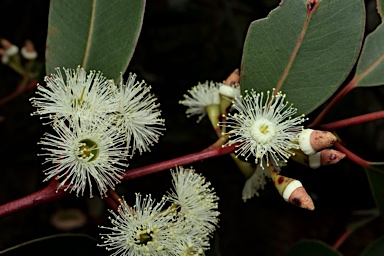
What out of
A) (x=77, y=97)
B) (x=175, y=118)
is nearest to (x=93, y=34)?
(x=77, y=97)

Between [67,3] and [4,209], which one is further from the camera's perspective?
[67,3]

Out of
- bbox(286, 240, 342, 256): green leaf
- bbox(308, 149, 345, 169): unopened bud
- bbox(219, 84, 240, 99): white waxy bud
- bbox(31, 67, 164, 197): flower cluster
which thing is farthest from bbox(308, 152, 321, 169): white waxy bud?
bbox(286, 240, 342, 256): green leaf

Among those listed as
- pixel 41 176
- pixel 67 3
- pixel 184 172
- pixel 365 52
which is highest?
pixel 41 176

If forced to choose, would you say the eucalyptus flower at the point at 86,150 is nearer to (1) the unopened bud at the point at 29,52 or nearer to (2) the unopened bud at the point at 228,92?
(2) the unopened bud at the point at 228,92

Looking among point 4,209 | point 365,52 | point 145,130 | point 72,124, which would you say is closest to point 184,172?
point 145,130

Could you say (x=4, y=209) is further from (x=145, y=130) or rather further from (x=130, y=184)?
(x=130, y=184)

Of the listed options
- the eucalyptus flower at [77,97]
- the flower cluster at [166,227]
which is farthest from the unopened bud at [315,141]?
the eucalyptus flower at [77,97]

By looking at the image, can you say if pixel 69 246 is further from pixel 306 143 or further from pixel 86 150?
pixel 306 143
